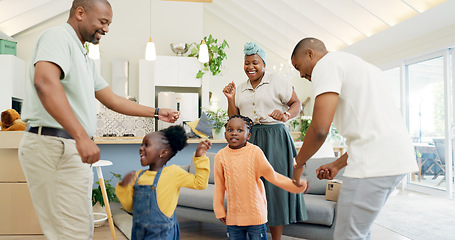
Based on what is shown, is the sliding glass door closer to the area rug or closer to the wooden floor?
the area rug

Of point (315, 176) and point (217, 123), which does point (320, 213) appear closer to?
point (315, 176)

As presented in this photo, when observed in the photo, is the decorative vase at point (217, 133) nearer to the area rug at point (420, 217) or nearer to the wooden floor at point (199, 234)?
the wooden floor at point (199, 234)

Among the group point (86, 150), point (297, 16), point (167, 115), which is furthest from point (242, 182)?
point (297, 16)

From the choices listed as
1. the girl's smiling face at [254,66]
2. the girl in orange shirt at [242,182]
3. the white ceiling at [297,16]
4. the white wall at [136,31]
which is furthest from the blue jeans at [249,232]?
the white wall at [136,31]

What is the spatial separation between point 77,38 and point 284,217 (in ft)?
5.56

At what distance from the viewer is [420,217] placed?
4348 mm

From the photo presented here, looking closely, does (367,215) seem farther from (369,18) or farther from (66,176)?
(369,18)

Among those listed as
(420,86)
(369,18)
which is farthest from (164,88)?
(420,86)

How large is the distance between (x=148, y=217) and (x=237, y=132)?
29.1 inches

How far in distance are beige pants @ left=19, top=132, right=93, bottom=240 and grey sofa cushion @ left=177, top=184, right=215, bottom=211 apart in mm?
1954

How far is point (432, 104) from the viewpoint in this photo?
634cm

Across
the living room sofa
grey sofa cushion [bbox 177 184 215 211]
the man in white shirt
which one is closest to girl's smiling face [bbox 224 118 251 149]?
the man in white shirt

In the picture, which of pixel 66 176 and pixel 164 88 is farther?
pixel 164 88

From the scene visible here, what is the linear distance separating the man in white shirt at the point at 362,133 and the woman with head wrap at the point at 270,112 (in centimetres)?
104
